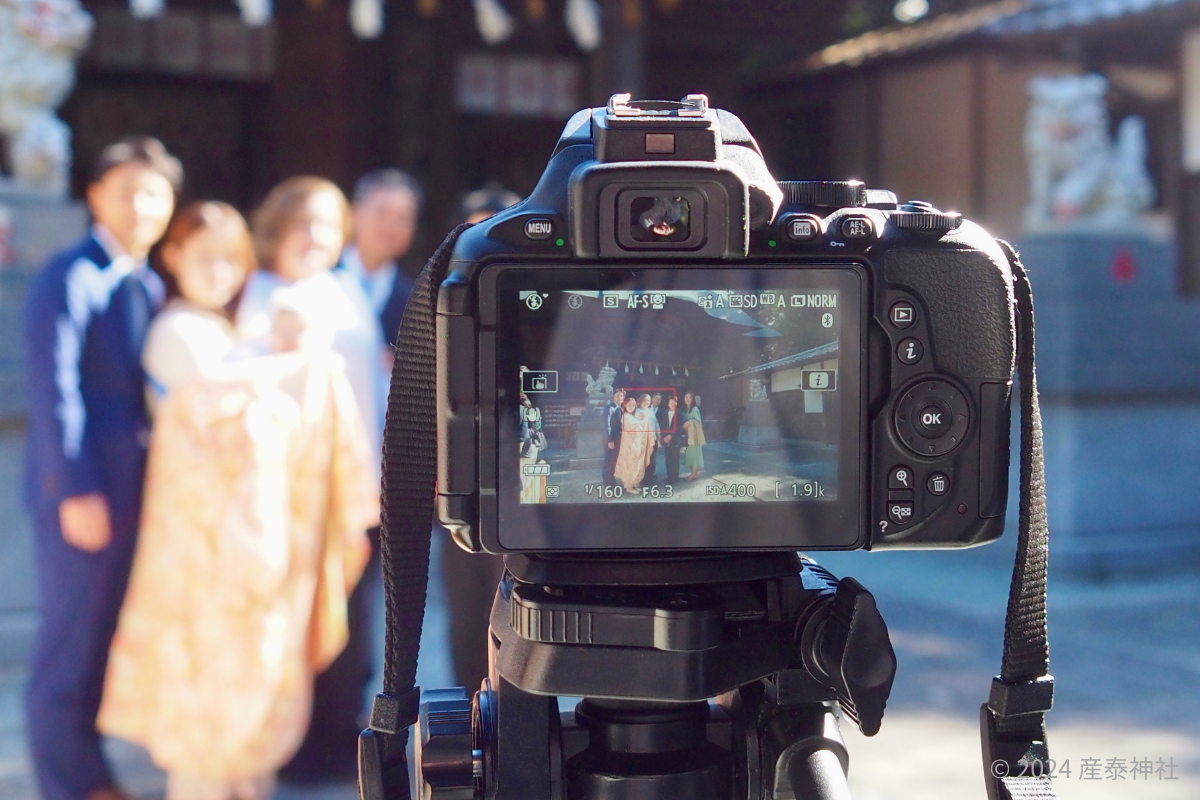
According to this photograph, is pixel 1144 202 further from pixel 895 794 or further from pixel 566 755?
pixel 566 755

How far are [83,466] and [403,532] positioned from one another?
6.05ft

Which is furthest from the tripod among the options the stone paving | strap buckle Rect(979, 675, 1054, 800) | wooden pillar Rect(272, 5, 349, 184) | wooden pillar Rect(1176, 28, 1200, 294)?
wooden pillar Rect(1176, 28, 1200, 294)

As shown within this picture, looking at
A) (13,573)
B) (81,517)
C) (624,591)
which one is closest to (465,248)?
(624,591)

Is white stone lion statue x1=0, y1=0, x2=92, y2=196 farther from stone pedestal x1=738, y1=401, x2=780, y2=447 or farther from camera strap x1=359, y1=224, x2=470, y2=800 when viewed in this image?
stone pedestal x1=738, y1=401, x2=780, y2=447

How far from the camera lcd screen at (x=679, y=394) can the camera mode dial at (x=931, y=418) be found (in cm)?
4

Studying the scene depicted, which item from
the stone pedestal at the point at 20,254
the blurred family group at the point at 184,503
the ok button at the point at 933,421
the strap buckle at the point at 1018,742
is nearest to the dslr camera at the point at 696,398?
the ok button at the point at 933,421

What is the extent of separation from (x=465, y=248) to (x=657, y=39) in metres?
6.22

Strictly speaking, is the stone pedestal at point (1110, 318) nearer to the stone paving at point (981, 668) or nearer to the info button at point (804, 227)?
the stone paving at point (981, 668)

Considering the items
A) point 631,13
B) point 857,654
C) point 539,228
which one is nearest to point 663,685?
point 857,654

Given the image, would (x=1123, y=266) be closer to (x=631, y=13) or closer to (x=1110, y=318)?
(x=1110, y=318)

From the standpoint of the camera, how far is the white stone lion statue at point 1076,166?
5.62m

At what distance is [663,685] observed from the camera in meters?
0.94

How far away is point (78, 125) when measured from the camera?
21.0 feet

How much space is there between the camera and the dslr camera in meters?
0.93
